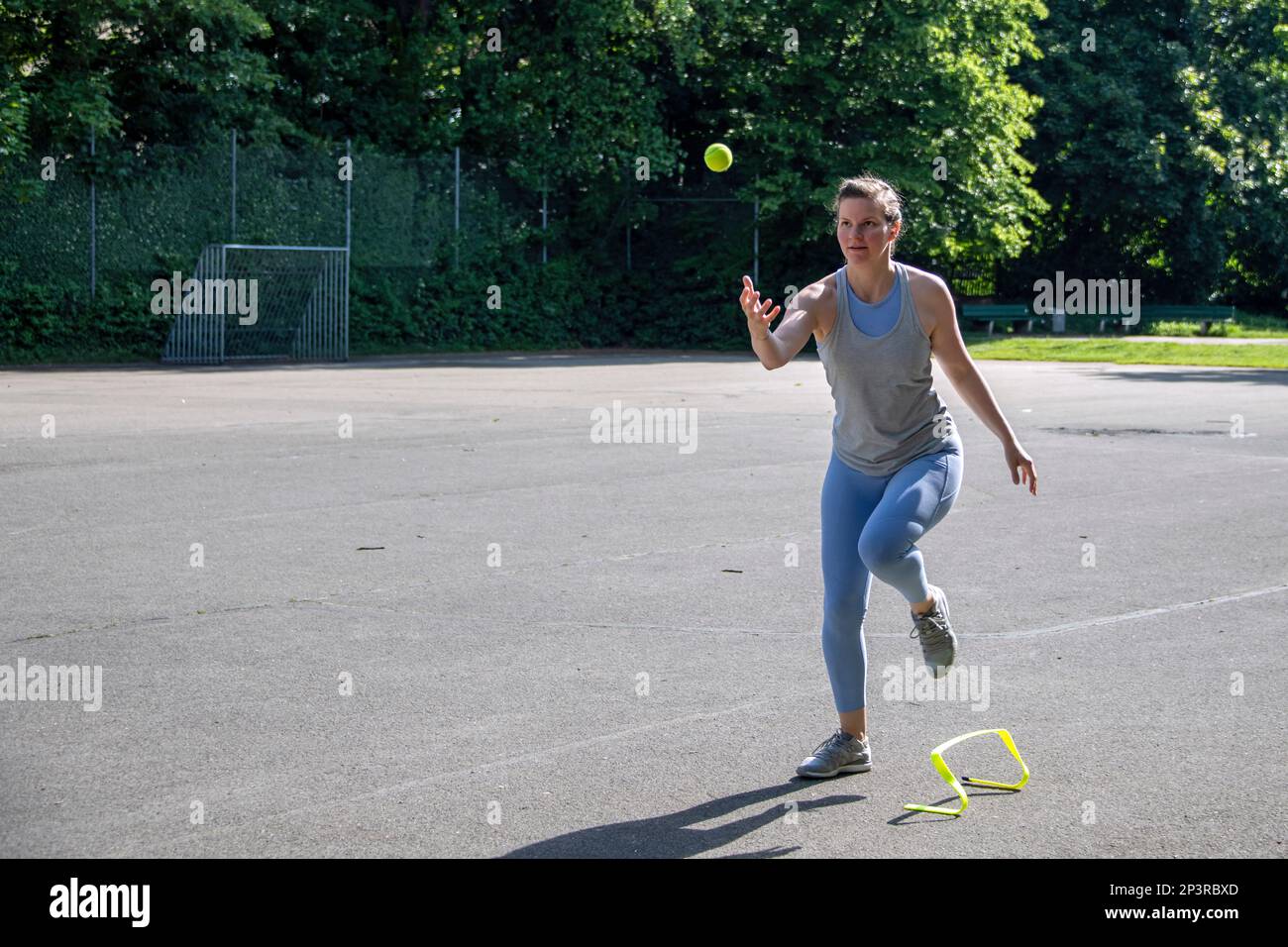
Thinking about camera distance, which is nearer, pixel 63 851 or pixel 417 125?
pixel 63 851

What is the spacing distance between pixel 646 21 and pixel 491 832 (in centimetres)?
3368

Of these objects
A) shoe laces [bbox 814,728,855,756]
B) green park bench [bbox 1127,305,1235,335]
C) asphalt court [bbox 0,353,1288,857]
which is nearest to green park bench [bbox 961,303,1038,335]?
green park bench [bbox 1127,305,1235,335]

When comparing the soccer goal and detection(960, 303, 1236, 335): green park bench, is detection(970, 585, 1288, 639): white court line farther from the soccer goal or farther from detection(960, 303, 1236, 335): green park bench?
detection(960, 303, 1236, 335): green park bench

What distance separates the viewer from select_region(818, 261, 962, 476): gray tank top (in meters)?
5.17

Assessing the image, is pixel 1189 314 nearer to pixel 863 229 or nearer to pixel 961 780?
pixel 863 229

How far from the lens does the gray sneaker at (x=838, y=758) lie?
16.8ft

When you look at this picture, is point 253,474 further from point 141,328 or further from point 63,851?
point 141,328

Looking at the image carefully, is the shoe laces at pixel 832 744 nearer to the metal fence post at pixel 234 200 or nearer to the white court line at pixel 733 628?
the white court line at pixel 733 628

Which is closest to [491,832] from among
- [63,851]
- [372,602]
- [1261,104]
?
[63,851]

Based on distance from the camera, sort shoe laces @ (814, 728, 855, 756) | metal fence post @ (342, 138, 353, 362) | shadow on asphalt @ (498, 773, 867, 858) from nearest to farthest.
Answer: shadow on asphalt @ (498, 773, 867, 858)
shoe laces @ (814, 728, 855, 756)
metal fence post @ (342, 138, 353, 362)

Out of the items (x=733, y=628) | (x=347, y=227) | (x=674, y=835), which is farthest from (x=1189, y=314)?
(x=674, y=835)

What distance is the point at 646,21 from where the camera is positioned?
36250mm

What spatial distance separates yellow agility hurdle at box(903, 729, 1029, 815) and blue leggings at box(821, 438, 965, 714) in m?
0.36

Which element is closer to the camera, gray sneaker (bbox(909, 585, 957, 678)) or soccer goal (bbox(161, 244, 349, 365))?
gray sneaker (bbox(909, 585, 957, 678))
